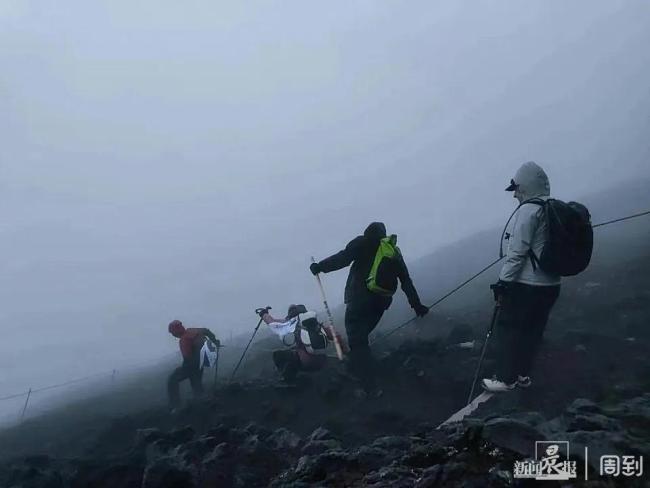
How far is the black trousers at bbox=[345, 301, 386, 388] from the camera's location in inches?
339

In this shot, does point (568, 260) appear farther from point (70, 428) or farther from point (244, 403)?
point (70, 428)

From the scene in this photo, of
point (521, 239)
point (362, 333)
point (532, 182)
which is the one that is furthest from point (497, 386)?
point (532, 182)

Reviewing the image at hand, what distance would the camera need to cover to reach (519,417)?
5266 mm

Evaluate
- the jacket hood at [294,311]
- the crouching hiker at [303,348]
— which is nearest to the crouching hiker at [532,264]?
the crouching hiker at [303,348]

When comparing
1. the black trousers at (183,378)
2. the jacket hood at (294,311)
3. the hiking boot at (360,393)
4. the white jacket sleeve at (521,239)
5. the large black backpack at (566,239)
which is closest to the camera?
the large black backpack at (566,239)

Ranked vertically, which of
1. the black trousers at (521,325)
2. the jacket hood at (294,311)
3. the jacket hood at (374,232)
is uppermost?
the jacket hood at (374,232)

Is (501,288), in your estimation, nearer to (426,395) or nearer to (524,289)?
(524,289)

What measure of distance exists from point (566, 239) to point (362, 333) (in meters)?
4.03

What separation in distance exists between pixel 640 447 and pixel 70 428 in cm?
1446

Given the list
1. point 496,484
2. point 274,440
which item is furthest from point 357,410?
point 496,484

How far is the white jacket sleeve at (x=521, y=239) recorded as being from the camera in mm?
6473

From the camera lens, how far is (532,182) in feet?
21.9

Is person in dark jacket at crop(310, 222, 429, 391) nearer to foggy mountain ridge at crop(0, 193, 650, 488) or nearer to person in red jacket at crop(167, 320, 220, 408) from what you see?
foggy mountain ridge at crop(0, 193, 650, 488)

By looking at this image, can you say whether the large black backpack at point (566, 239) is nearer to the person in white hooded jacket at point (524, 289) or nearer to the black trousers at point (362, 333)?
the person in white hooded jacket at point (524, 289)
